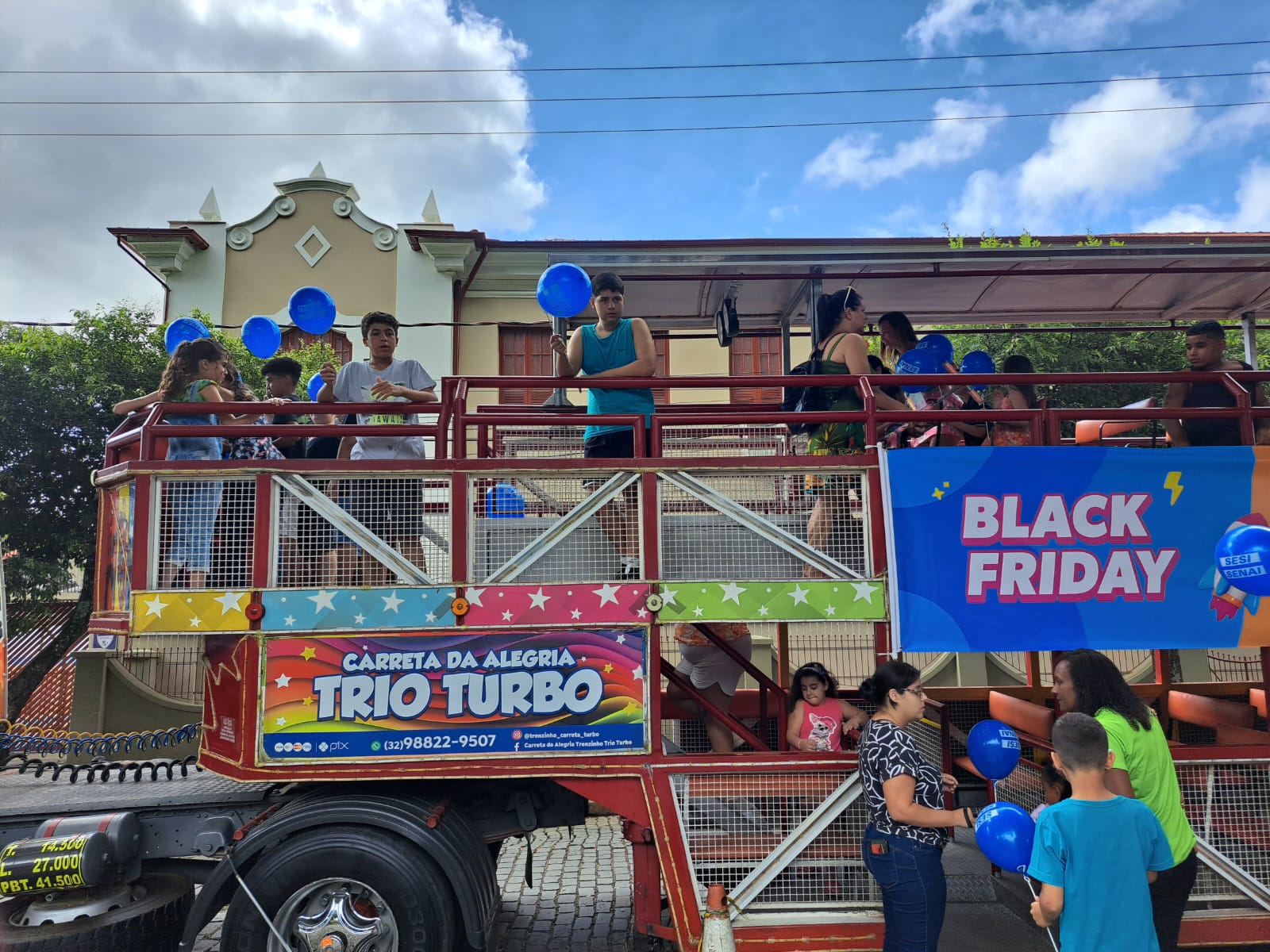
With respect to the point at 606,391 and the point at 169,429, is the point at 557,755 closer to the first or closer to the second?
A: the point at 606,391

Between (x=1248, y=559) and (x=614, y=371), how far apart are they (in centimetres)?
318

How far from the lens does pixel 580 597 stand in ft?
13.0

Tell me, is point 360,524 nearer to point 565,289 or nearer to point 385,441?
point 385,441

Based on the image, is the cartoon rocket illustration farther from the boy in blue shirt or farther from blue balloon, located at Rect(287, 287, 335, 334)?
blue balloon, located at Rect(287, 287, 335, 334)

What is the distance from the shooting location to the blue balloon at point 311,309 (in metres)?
6.05

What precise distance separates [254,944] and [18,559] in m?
11.1

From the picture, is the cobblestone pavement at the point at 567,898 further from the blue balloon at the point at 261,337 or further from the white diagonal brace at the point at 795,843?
the blue balloon at the point at 261,337

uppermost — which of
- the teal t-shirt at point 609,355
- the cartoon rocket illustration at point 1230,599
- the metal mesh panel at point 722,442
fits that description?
the teal t-shirt at point 609,355

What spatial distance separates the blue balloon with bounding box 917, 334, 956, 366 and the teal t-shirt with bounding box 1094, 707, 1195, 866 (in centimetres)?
282

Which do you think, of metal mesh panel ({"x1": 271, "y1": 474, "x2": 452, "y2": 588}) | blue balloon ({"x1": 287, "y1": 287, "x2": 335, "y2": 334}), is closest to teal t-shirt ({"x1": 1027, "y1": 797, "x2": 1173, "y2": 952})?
metal mesh panel ({"x1": 271, "y1": 474, "x2": 452, "y2": 588})

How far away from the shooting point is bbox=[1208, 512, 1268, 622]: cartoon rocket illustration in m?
4.16

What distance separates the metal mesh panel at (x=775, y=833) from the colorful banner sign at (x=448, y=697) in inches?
16.9

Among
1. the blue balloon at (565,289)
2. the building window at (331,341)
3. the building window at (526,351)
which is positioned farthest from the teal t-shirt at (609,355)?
the building window at (331,341)

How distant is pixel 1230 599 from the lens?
Answer: 418cm
